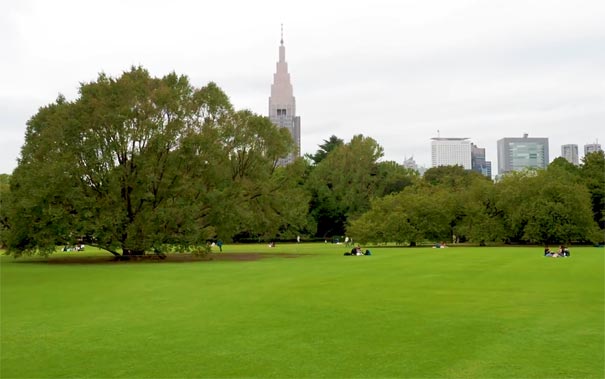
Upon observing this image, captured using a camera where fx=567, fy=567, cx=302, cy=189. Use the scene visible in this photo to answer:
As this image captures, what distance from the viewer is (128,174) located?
44812 millimetres

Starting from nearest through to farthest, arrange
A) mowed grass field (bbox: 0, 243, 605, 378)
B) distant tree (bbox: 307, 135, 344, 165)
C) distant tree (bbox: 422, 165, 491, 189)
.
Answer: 1. mowed grass field (bbox: 0, 243, 605, 378)
2. distant tree (bbox: 422, 165, 491, 189)
3. distant tree (bbox: 307, 135, 344, 165)

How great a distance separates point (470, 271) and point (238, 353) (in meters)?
19.6

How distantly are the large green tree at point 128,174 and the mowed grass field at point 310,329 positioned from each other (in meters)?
20.3

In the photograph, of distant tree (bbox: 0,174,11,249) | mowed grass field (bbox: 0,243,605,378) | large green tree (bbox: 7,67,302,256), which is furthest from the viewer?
distant tree (bbox: 0,174,11,249)

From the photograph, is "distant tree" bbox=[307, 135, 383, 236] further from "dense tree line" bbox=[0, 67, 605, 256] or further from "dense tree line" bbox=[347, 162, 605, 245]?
"dense tree line" bbox=[0, 67, 605, 256]

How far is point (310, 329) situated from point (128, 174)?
35.4m

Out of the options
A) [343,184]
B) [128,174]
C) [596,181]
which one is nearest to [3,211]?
[128,174]

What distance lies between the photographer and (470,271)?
2762 cm

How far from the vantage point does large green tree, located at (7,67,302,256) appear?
140 feet

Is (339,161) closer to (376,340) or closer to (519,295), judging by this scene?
(519,295)

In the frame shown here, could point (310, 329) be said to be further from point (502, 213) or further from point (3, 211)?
point (502, 213)

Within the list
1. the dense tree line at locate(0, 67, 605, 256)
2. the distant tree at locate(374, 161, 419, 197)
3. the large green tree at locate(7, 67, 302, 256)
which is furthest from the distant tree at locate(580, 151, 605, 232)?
the large green tree at locate(7, 67, 302, 256)

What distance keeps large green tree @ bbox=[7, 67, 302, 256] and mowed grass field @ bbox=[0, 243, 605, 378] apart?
20296 millimetres

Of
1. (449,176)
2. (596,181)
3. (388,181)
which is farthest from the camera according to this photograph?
(449,176)
